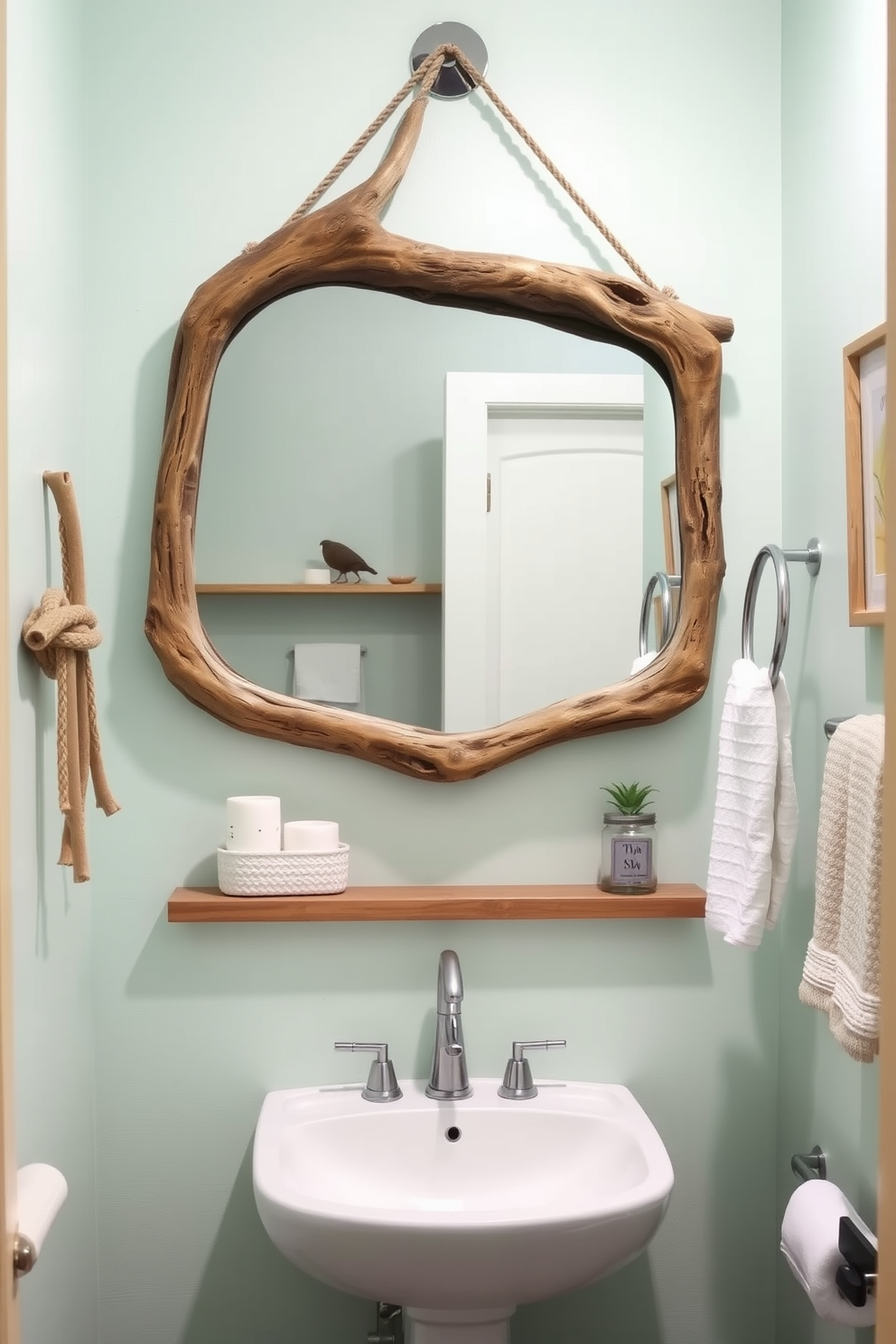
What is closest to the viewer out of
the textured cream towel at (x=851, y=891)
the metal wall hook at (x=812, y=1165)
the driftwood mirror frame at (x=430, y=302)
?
the textured cream towel at (x=851, y=891)

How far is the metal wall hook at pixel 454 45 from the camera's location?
5.35ft

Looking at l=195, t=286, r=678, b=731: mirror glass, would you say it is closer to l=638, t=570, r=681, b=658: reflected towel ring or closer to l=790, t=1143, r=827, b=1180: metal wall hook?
l=638, t=570, r=681, b=658: reflected towel ring

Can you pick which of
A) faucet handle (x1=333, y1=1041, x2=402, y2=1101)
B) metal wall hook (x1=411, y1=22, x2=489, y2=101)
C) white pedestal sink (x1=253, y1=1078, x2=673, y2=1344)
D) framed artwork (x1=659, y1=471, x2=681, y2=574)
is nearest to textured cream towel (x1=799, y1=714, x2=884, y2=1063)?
white pedestal sink (x1=253, y1=1078, x2=673, y2=1344)

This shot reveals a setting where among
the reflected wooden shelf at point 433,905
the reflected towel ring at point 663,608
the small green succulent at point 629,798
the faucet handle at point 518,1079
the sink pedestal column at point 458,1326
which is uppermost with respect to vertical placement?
the reflected towel ring at point 663,608

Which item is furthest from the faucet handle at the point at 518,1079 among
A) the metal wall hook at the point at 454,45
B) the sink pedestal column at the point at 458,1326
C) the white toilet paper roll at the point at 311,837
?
the metal wall hook at the point at 454,45

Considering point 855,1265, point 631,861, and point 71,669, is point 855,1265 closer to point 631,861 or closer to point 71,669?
point 631,861

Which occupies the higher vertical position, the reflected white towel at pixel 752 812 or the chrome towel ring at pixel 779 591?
the chrome towel ring at pixel 779 591

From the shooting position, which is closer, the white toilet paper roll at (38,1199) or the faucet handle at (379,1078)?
the white toilet paper roll at (38,1199)

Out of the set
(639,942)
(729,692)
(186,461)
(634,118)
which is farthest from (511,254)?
(639,942)

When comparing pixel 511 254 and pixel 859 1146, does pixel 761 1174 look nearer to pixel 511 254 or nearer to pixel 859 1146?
pixel 859 1146

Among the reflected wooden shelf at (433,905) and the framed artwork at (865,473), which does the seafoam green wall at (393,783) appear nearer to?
the reflected wooden shelf at (433,905)

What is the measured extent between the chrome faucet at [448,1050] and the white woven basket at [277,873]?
195mm

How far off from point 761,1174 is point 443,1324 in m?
0.55

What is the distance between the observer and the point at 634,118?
5.49 ft
